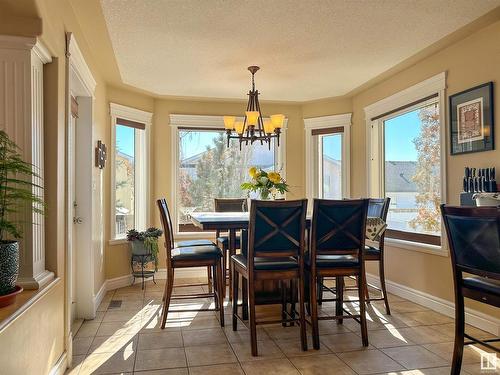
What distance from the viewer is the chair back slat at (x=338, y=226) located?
2.89 m

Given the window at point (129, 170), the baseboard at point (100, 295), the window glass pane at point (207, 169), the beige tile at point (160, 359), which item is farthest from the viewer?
the window glass pane at point (207, 169)

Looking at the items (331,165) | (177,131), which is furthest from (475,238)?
(177,131)

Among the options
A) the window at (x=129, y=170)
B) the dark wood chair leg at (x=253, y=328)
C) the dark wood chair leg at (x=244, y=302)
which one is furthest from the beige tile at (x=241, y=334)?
the window at (x=129, y=170)

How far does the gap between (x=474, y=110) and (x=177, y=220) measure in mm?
3774

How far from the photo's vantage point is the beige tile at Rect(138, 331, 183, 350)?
2.95 m

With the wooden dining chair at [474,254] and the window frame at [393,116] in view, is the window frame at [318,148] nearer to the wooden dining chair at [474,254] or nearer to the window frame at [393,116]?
the window frame at [393,116]

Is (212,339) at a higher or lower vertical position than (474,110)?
lower

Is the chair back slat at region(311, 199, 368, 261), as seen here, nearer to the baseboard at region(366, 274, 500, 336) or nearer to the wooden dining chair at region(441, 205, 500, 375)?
the wooden dining chair at region(441, 205, 500, 375)

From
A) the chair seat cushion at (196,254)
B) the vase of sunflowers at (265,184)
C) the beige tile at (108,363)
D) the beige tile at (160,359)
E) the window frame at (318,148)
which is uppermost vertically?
the window frame at (318,148)

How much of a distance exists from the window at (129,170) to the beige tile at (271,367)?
2799 millimetres

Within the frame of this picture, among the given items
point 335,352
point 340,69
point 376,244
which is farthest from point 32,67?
point 376,244

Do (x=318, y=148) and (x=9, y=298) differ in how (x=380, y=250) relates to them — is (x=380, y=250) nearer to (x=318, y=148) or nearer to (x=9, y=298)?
(x=318, y=148)

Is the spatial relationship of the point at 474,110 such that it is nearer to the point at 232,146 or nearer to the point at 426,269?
the point at 426,269

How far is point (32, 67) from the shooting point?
214 cm
